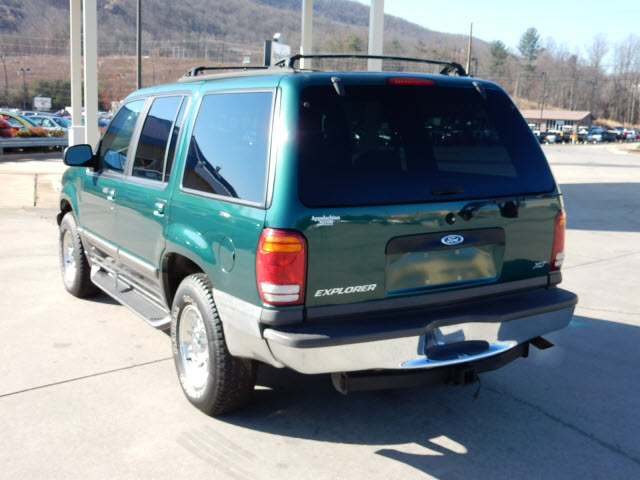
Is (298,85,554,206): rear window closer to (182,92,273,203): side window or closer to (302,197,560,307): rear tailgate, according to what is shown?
(302,197,560,307): rear tailgate

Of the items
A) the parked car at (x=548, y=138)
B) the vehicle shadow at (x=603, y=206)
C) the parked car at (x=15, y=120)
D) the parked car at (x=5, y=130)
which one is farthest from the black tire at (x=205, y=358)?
the parked car at (x=548, y=138)

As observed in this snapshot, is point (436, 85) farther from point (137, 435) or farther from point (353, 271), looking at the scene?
point (137, 435)

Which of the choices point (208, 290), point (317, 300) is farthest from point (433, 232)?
point (208, 290)

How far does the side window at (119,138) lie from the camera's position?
494 cm

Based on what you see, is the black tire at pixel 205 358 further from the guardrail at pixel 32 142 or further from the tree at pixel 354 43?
the tree at pixel 354 43

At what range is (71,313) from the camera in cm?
577

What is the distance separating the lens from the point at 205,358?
380 centimetres

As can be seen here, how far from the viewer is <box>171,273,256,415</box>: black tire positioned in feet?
11.6

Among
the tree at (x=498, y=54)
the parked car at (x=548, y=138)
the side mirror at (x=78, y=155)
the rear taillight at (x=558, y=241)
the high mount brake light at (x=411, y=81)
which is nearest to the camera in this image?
the high mount brake light at (x=411, y=81)

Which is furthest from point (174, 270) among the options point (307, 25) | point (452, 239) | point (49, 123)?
point (49, 123)

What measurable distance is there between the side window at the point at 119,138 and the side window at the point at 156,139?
0.99 feet

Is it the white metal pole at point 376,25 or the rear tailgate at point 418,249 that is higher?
the white metal pole at point 376,25

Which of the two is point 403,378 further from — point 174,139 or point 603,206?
point 603,206

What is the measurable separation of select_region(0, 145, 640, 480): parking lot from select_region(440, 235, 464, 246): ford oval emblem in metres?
1.12
